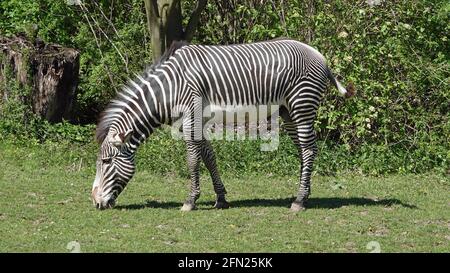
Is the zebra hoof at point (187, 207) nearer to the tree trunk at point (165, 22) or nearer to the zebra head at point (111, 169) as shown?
the zebra head at point (111, 169)

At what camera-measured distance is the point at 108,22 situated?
15664 millimetres

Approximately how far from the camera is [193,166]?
9953 mm

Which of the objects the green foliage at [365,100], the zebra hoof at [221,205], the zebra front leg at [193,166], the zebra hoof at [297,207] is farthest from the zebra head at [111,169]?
the green foliage at [365,100]

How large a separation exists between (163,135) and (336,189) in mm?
3184

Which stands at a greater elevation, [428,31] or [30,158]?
[428,31]

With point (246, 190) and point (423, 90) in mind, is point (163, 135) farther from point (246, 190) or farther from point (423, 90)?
point (423, 90)

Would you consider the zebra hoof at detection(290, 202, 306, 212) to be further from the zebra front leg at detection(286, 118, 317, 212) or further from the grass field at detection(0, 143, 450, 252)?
the grass field at detection(0, 143, 450, 252)

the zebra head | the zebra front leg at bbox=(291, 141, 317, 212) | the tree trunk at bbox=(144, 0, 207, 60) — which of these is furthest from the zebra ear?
the tree trunk at bbox=(144, 0, 207, 60)

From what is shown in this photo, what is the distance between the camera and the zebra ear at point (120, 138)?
9641 mm

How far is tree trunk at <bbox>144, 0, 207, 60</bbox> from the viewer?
45.6ft
